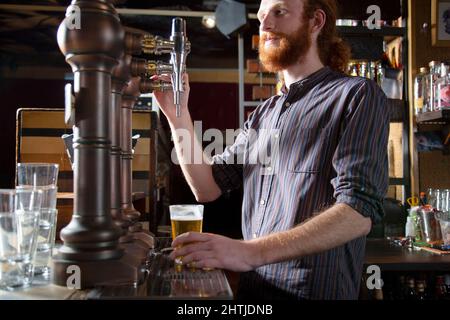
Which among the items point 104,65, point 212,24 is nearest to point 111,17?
point 104,65

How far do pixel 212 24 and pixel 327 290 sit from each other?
5.90 m

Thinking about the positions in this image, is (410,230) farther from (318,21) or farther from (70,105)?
(70,105)

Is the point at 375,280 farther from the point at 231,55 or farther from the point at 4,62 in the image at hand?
the point at 4,62

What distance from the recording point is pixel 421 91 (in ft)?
9.50

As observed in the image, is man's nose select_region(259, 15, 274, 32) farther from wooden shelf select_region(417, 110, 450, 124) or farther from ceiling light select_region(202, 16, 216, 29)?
ceiling light select_region(202, 16, 216, 29)

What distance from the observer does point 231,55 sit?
8.80 metres

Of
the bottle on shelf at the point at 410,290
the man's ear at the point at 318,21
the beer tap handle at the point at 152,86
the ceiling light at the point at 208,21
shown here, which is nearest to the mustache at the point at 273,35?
the man's ear at the point at 318,21

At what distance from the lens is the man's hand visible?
0.89 metres

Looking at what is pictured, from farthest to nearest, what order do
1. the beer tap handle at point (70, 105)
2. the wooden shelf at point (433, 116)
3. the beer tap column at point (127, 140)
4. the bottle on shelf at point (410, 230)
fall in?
the bottle on shelf at point (410, 230) < the wooden shelf at point (433, 116) < the beer tap column at point (127, 140) < the beer tap handle at point (70, 105)

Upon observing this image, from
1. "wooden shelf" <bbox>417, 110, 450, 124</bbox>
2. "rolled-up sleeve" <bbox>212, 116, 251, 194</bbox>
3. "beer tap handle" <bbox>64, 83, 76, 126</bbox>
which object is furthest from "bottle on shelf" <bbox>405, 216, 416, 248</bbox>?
"beer tap handle" <bbox>64, 83, 76, 126</bbox>

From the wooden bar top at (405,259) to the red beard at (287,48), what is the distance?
1111 millimetres

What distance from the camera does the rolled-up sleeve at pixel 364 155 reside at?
1151mm

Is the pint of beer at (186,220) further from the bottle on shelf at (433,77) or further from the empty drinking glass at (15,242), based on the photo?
the bottle on shelf at (433,77)

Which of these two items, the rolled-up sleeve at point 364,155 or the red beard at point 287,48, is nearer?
the rolled-up sleeve at point 364,155
